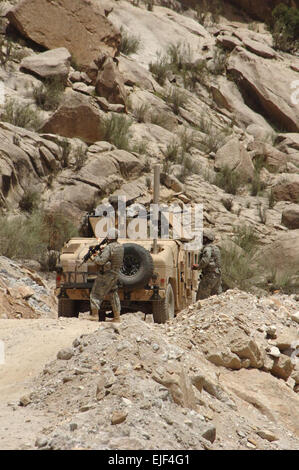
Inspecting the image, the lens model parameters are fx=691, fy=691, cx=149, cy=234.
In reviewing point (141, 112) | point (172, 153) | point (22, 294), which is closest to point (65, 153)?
point (172, 153)

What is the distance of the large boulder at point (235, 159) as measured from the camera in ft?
80.0

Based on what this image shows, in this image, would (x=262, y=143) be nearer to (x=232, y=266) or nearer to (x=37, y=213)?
(x=232, y=266)

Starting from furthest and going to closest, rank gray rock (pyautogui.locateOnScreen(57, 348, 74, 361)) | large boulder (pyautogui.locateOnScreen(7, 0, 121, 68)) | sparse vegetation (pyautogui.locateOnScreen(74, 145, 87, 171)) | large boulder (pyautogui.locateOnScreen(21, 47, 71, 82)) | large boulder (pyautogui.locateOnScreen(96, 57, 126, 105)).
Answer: large boulder (pyautogui.locateOnScreen(7, 0, 121, 68)) < large boulder (pyautogui.locateOnScreen(96, 57, 126, 105)) < large boulder (pyautogui.locateOnScreen(21, 47, 71, 82)) < sparse vegetation (pyautogui.locateOnScreen(74, 145, 87, 171)) < gray rock (pyautogui.locateOnScreen(57, 348, 74, 361))

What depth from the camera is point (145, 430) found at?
4.59 m

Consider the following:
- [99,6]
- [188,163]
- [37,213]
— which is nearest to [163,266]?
[37,213]

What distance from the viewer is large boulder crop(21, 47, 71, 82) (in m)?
23.5

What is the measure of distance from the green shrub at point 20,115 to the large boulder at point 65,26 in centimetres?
431

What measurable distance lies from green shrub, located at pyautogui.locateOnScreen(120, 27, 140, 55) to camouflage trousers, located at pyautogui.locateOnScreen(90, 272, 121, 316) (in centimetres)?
2007

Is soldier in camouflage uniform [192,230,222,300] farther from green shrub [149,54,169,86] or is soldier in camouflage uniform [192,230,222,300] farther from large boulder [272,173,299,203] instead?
green shrub [149,54,169,86]

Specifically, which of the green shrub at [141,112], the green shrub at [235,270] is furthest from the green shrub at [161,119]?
the green shrub at [235,270]

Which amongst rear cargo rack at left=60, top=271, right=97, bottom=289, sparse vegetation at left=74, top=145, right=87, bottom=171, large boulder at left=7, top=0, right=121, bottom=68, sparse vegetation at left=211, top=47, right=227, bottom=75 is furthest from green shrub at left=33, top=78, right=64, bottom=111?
rear cargo rack at left=60, top=271, right=97, bottom=289

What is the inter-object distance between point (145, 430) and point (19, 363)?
9.61ft

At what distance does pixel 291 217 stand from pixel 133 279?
41.0 feet

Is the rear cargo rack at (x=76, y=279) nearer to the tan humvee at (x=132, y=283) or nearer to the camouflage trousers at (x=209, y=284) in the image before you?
the tan humvee at (x=132, y=283)
